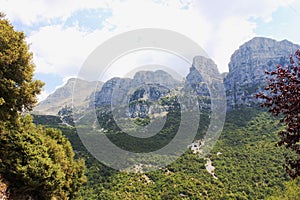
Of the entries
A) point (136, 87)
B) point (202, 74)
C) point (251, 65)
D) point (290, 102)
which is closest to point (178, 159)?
point (136, 87)

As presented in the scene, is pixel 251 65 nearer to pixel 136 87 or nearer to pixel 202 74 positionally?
pixel 202 74

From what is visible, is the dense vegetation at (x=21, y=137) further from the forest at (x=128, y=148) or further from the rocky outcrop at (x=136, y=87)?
the rocky outcrop at (x=136, y=87)

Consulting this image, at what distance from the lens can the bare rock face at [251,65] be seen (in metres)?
142

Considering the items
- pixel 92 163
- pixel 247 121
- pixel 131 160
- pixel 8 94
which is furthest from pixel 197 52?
pixel 247 121

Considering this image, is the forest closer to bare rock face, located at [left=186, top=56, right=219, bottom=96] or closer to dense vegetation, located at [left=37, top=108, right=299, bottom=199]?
dense vegetation, located at [left=37, top=108, right=299, bottom=199]

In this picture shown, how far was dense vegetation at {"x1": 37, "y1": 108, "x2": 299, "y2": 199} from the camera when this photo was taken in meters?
53.9

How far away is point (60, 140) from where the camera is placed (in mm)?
22625

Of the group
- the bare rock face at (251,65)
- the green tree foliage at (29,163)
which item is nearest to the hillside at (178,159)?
the green tree foliage at (29,163)

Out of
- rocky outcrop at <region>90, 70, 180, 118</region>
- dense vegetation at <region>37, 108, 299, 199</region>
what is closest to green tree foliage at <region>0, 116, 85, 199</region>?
rocky outcrop at <region>90, 70, 180, 118</region>

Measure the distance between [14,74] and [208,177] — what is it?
208 feet

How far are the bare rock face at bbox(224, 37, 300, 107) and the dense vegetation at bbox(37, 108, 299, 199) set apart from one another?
54.2m

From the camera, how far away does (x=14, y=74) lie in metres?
11.6

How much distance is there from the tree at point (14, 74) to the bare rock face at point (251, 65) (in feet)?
427

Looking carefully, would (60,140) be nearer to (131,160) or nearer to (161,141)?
(131,160)
